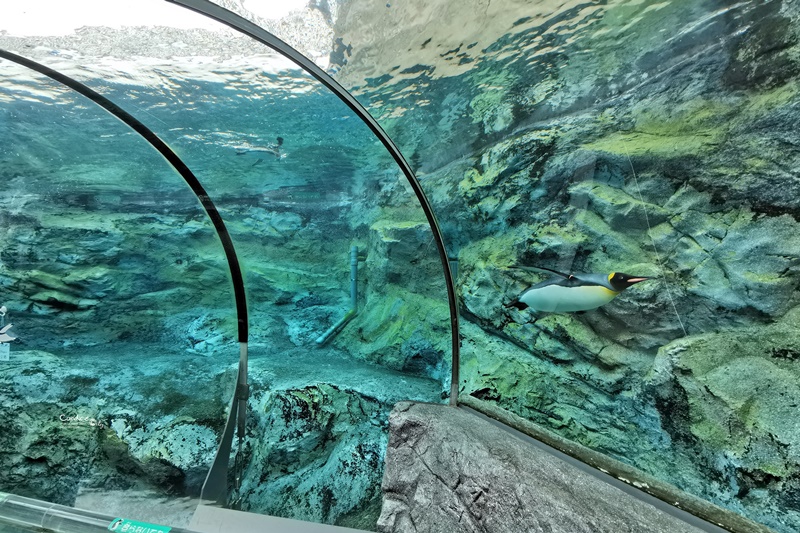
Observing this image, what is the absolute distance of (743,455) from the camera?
162cm

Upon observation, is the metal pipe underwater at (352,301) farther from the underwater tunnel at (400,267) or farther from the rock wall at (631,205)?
the rock wall at (631,205)

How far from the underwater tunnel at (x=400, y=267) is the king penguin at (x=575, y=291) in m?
0.03

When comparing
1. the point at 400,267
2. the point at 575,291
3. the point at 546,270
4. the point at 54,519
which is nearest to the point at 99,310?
the point at 54,519

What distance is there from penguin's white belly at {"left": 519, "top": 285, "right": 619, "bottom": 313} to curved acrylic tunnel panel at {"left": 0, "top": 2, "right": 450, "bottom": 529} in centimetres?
112

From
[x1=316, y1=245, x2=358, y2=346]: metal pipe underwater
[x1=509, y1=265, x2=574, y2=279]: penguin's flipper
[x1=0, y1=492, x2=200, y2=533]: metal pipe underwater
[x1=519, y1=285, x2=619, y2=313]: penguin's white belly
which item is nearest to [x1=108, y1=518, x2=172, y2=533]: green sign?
[x1=0, y1=492, x2=200, y2=533]: metal pipe underwater

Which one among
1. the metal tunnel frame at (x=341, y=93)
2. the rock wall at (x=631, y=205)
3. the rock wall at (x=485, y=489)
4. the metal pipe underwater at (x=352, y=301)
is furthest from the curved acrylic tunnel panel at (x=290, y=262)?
the rock wall at (x=485, y=489)

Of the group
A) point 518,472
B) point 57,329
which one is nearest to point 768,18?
point 518,472

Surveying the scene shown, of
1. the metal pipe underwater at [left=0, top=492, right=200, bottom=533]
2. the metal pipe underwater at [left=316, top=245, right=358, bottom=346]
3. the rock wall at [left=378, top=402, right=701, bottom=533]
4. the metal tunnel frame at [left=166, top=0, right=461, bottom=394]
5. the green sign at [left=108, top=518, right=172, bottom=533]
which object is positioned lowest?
the metal pipe underwater at [left=0, top=492, right=200, bottom=533]

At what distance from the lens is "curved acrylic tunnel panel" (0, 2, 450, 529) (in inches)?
113

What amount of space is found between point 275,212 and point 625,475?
4180 mm

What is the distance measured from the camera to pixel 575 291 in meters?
2.38

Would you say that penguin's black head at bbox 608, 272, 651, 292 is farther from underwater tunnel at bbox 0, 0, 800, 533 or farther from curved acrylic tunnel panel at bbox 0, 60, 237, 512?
curved acrylic tunnel panel at bbox 0, 60, 237, 512

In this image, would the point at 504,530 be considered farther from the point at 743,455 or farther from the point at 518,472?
the point at 743,455

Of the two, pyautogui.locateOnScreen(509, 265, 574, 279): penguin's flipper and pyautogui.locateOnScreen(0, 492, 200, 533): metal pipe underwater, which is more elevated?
pyautogui.locateOnScreen(509, 265, 574, 279): penguin's flipper
